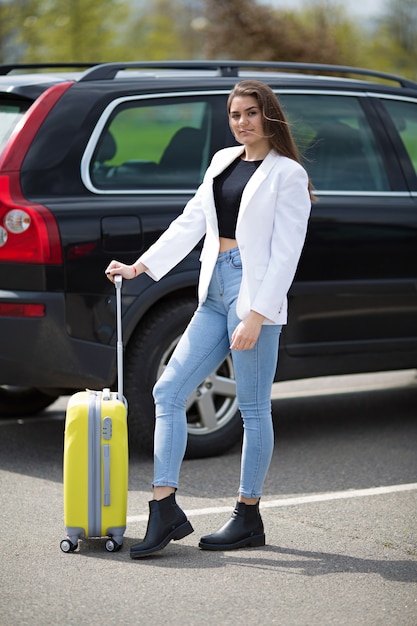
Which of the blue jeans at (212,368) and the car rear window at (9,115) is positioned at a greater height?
the car rear window at (9,115)

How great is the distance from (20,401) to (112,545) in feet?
8.58

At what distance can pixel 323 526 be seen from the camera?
4684mm

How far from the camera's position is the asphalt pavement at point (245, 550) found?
3.67 metres

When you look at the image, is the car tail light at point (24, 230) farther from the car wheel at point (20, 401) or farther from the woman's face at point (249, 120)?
the car wheel at point (20, 401)

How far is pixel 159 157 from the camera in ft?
19.6

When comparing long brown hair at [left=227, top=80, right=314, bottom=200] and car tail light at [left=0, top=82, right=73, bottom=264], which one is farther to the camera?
car tail light at [left=0, top=82, right=73, bottom=264]

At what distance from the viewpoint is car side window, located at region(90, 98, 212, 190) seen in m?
5.64

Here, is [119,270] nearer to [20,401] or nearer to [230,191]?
[230,191]

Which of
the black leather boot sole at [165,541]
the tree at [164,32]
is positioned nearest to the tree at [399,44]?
the tree at [164,32]

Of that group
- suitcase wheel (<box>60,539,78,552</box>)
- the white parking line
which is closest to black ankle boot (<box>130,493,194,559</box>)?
suitcase wheel (<box>60,539,78,552</box>)

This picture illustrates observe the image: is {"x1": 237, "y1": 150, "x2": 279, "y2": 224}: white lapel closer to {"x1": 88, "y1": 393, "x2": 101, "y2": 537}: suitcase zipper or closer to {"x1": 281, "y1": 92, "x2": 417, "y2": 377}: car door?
{"x1": 88, "y1": 393, "x2": 101, "y2": 537}: suitcase zipper

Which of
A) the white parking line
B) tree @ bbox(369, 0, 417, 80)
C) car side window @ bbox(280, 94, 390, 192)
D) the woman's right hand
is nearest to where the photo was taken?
the woman's right hand

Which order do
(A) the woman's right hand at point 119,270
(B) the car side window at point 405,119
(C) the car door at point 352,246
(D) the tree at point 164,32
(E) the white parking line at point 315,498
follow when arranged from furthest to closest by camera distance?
(D) the tree at point 164,32, (B) the car side window at point 405,119, (C) the car door at point 352,246, (E) the white parking line at point 315,498, (A) the woman's right hand at point 119,270

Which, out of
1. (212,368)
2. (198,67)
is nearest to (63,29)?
(198,67)
